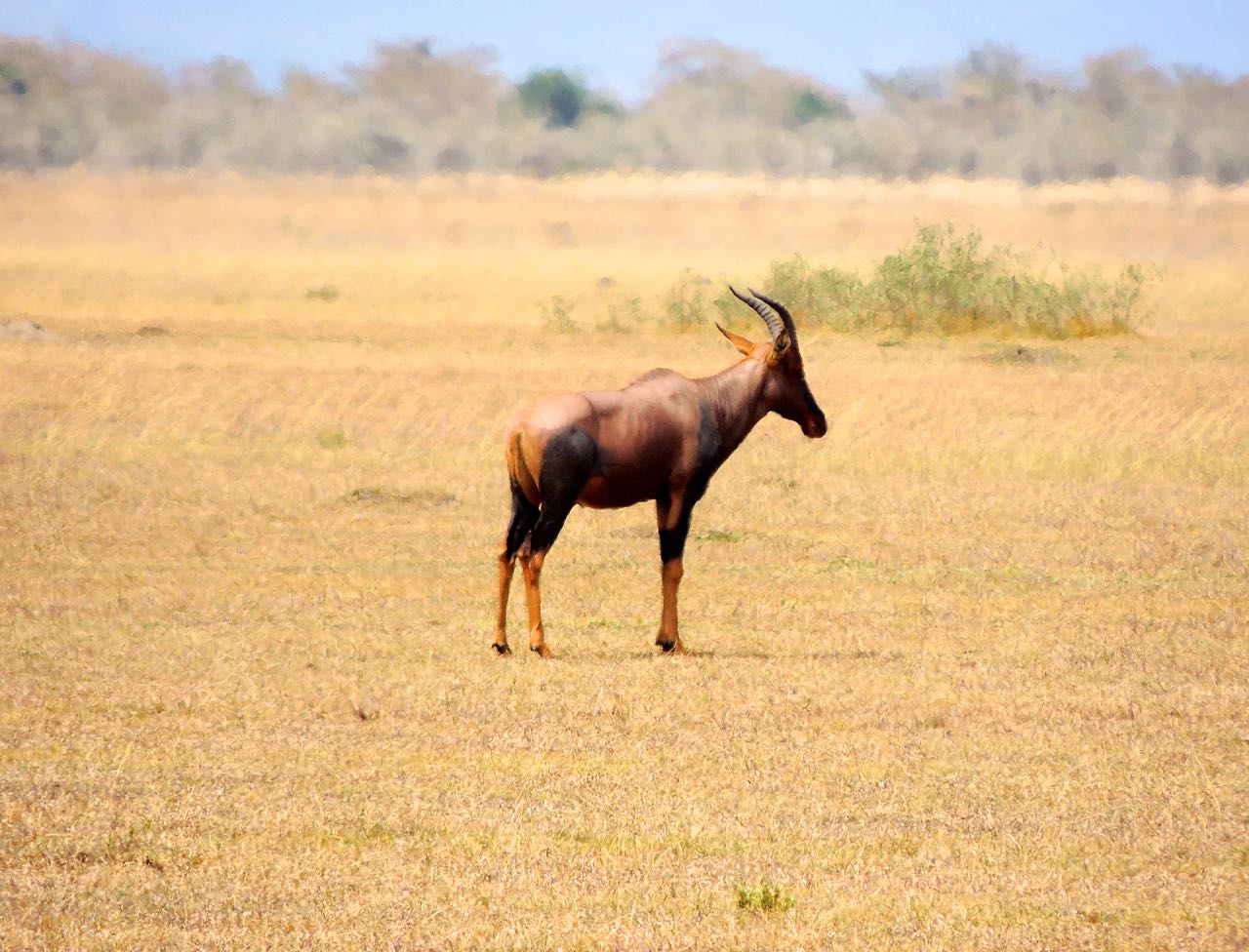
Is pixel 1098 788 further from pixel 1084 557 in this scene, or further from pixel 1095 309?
pixel 1095 309

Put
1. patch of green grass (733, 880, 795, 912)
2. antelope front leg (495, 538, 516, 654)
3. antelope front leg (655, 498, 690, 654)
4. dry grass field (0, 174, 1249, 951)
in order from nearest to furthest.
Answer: patch of green grass (733, 880, 795, 912) → dry grass field (0, 174, 1249, 951) → antelope front leg (495, 538, 516, 654) → antelope front leg (655, 498, 690, 654)

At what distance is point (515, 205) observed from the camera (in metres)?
52.8

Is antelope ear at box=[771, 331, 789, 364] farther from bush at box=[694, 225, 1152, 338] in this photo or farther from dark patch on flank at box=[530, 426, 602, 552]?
bush at box=[694, 225, 1152, 338]

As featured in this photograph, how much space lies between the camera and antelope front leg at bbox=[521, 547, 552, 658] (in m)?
10.9

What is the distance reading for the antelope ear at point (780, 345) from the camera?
11602mm

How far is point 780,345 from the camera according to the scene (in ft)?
38.2

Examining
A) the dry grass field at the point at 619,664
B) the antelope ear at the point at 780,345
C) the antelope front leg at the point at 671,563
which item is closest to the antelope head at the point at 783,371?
the antelope ear at the point at 780,345

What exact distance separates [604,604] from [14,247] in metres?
35.1

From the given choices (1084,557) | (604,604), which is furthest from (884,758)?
(1084,557)

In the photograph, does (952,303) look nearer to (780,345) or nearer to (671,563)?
(780,345)

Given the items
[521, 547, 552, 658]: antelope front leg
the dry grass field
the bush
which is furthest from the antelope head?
the bush

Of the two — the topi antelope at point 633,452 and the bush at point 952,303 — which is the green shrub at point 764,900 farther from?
the bush at point 952,303

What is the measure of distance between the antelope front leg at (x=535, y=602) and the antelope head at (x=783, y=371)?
1.76m

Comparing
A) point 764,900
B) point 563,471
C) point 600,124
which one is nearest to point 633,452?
point 563,471
